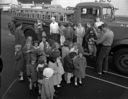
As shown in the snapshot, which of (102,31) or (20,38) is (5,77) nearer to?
(20,38)

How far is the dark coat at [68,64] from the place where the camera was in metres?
5.45

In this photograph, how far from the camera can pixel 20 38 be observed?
7238mm

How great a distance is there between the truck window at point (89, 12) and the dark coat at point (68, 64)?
2.33 metres

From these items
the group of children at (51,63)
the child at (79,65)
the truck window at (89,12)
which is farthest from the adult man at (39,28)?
the child at (79,65)

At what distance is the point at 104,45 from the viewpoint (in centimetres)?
618

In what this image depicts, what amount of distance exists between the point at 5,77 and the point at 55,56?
2.03 m

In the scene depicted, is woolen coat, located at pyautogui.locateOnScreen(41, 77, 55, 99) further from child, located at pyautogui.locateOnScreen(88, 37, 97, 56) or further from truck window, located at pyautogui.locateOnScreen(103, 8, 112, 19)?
truck window, located at pyautogui.locateOnScreen(103, 8, 112, 19)

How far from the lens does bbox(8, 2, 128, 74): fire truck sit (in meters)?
6.56

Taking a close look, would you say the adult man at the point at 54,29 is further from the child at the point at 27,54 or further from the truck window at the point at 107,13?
the child at the point at 27,54

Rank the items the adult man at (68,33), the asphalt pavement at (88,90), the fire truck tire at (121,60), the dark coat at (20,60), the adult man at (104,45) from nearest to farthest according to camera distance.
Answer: the asphalt pavement at (88,90) → the dark coat at (20,60) → the adult man at (104,45) → the fire truck tire at (121,60) → the adult man at (68,33)

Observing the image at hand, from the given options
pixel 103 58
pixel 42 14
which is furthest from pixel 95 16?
pixel 42 14

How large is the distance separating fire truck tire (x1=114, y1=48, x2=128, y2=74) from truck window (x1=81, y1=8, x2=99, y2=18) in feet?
5.15

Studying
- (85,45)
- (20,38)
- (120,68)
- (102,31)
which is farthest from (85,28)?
(20,38)

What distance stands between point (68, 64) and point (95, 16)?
245 cm
